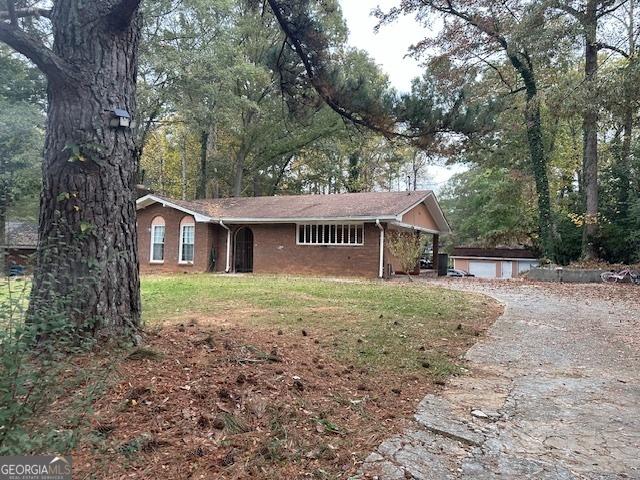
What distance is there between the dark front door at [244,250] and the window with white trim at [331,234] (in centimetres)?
314

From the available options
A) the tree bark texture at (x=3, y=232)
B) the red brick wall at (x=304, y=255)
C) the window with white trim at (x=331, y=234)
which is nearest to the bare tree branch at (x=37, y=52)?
the tree bark texture at (x=3, y=232)

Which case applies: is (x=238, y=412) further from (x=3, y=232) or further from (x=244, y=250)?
(x=244, y=250)

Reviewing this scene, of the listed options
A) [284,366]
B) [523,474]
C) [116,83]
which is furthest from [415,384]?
[116,83]

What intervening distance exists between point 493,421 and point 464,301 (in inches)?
273

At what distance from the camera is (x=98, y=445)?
7.26 ft

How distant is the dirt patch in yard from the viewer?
223 centimetres

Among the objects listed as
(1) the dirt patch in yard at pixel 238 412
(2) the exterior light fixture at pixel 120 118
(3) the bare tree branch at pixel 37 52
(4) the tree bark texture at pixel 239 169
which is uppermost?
(4) the tree bark texture at pixel 239 169

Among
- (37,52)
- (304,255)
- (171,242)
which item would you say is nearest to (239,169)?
(171,242)

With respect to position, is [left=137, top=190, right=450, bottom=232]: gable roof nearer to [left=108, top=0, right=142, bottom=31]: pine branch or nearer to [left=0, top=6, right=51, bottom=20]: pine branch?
[left=108, top=0, right=142, bottom=31]: pine branch

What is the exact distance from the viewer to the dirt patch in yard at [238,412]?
2229 mm

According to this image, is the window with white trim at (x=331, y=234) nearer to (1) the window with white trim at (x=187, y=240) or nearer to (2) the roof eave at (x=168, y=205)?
(2) the roof eave at (x=168, y=205)

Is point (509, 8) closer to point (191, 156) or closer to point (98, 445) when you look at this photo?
point (98, 445)

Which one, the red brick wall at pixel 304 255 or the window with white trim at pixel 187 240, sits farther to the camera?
the window with white trim at pixel 187 240

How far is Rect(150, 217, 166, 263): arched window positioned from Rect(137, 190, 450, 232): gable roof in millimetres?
983
